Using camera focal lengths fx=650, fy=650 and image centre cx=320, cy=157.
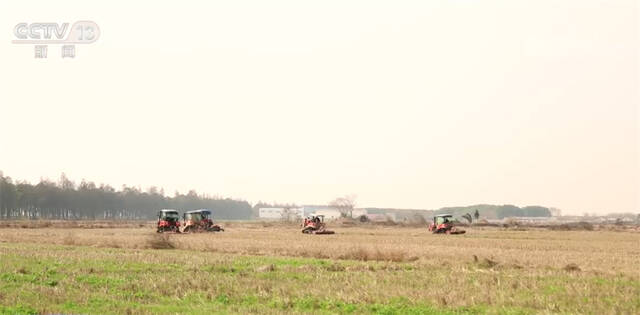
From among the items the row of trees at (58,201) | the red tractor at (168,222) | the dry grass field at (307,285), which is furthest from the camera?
the row of trees at (58,201)

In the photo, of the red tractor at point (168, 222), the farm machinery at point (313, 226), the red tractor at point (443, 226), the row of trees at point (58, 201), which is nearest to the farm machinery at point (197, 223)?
the red tractor at point (168, 222)

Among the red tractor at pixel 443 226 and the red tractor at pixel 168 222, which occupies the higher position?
the red tractor at pixel 168 222

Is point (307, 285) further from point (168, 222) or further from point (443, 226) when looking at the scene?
point (443, 226)

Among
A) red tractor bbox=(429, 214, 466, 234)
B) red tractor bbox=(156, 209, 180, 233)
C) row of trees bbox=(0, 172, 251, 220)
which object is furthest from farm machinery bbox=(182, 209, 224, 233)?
row of trees bbox=(0, 172, 251, 220)

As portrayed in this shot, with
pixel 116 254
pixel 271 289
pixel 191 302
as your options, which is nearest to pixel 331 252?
pixel 116 254

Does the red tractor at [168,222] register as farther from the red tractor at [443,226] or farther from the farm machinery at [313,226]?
the red tractor at [443,226]

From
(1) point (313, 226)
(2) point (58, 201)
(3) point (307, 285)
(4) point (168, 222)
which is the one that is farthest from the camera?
(2) point (58, 201)

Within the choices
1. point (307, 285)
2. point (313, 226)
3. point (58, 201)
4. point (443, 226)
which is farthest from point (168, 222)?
point (58, 201)

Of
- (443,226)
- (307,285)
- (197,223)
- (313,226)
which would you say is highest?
(307,285)

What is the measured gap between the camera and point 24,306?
16875mm

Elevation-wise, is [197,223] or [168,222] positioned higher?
[168,222]

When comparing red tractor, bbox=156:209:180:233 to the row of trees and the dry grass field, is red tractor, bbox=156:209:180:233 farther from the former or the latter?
the row of trees

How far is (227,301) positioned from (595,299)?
10.6 meters

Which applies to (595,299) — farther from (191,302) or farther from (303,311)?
(191,302)
